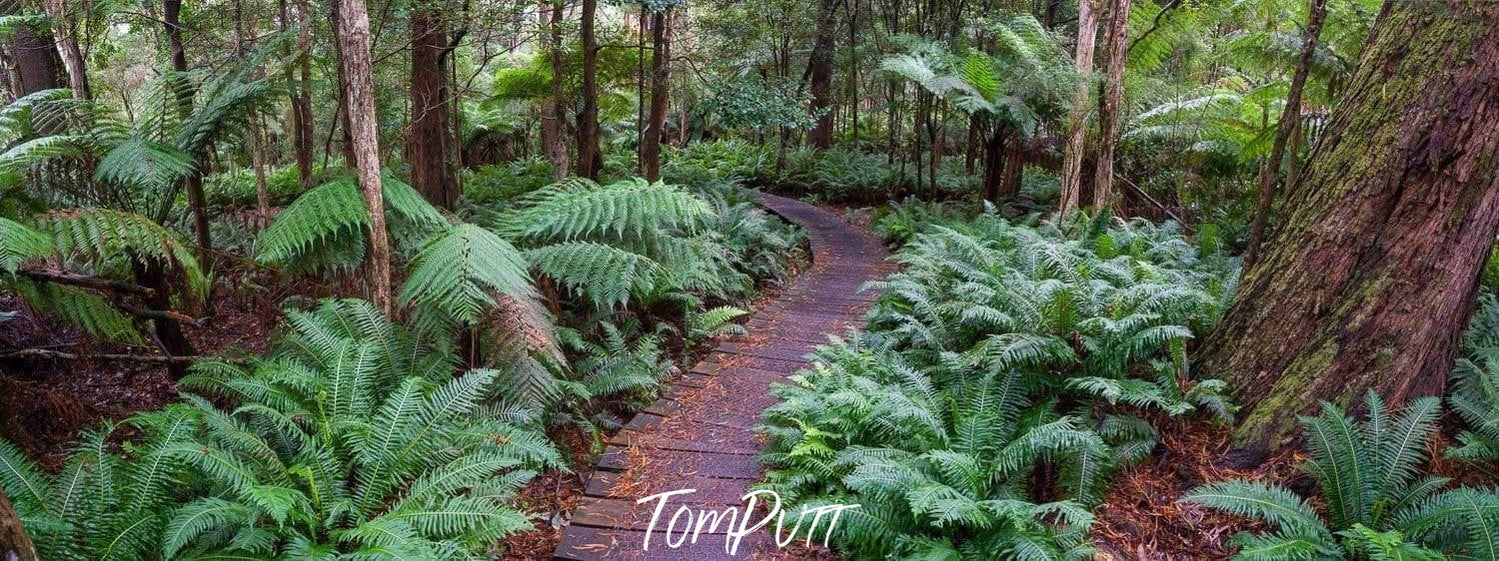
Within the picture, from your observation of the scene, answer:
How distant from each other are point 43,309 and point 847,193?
11.4 m

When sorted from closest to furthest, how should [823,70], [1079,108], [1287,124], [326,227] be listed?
[326,227]
[1287,124]
[1079,108]
[823,70]

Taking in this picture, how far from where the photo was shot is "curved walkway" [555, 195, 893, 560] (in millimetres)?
3484

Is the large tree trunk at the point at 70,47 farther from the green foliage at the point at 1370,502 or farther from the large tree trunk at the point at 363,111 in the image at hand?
the green foliage at the point at 1370,502

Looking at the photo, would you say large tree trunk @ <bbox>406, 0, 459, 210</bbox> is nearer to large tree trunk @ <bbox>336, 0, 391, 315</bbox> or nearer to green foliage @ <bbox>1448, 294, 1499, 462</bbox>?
large tree trunk @ <bbox>336, 0, 391, 315</bbox>

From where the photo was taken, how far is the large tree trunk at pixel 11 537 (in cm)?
179

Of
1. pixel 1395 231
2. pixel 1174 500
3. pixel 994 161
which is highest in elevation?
pixel 994 161

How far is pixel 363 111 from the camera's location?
415cm

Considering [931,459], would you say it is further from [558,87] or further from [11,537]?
[558,87]

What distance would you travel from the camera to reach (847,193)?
13633 millimetres

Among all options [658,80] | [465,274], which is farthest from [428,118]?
[465,274]

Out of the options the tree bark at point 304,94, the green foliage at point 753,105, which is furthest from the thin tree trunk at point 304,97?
the green foliage at point 753,105

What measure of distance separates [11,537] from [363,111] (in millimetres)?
2814

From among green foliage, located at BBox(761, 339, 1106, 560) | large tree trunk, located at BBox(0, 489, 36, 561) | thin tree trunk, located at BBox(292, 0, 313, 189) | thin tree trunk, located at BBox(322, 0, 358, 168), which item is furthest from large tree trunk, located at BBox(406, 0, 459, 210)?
large tree trunk, located at BBox(0, 489, 36, 561)

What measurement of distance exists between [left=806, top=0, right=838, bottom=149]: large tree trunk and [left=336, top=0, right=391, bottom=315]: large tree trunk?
744 centimetres
